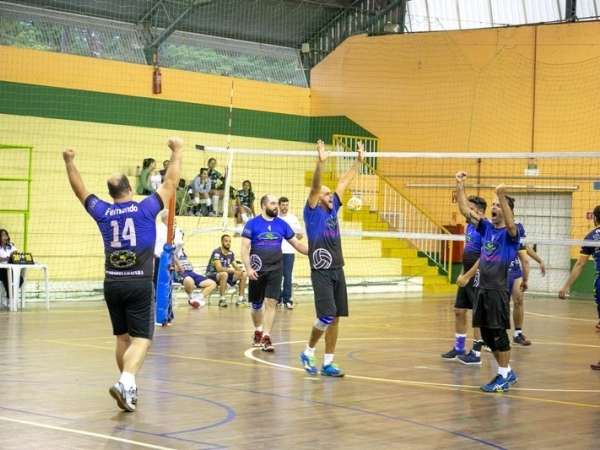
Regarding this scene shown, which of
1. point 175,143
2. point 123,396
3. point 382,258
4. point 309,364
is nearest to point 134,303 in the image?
point 123,396

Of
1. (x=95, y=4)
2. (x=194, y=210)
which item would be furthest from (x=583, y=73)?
(x=95, y=4)

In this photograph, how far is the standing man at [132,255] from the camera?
8.30m

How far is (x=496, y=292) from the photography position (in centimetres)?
1017

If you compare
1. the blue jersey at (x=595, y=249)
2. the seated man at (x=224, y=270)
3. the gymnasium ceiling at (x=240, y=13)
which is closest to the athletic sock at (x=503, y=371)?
the blue jersey at (x=595, y=249)

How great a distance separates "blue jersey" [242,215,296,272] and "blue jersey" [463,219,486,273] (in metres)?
2.28

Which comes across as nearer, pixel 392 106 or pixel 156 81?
pixel 156 81

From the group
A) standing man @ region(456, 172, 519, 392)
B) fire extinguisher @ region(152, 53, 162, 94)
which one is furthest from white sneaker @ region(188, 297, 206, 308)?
standing man @ region(456, 172, 519, 392)

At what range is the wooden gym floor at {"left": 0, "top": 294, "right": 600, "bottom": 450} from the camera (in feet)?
24.3

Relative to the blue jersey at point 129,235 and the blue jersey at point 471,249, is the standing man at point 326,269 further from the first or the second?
the blue jersey at point 129,235

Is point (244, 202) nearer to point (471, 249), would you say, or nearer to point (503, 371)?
point (471, 249)

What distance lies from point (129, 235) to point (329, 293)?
10.1 feet

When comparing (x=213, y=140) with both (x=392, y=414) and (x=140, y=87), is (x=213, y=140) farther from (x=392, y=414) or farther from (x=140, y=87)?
(x=392, y=414)

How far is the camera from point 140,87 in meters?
27.5

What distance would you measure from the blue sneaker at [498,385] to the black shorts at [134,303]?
3451 mm
